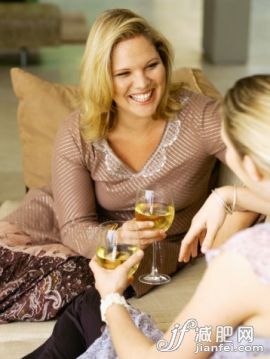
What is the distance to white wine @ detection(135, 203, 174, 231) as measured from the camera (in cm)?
207

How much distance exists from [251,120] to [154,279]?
1175 millimetres

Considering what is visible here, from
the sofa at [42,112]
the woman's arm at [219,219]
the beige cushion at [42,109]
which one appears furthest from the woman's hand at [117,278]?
the beige cushion at [42,109]

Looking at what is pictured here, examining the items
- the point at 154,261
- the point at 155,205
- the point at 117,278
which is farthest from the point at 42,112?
the point at 117,278

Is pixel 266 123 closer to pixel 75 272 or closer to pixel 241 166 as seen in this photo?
pixel 241 166

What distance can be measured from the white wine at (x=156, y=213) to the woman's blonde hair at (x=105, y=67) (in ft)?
1.49

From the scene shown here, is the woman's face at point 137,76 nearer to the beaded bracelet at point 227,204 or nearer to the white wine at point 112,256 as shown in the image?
the beaded bracelet at point 227,204

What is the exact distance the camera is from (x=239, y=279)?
1.28 meters

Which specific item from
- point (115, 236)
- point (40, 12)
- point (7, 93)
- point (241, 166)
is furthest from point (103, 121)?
point (40, 12)

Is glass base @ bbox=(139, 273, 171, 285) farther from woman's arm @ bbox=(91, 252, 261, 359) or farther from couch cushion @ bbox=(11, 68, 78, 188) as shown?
woman's arm @ bbox=(91, 252, 261, 359)

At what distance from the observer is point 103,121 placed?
98.0 inches

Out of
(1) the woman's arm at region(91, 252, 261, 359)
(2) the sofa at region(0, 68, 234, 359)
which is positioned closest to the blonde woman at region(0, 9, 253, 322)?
(2) the sofa at region(0, 68, 234, 359)

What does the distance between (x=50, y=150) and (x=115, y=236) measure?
→ 130 centimetres

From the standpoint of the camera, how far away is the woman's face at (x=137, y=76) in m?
2.39

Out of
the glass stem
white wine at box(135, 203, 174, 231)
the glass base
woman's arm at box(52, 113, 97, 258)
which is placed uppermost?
white wine at box(135, 203, 174, 231)
